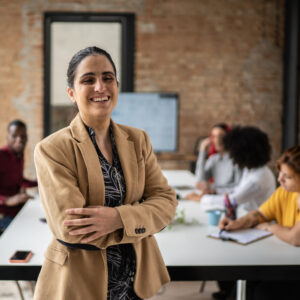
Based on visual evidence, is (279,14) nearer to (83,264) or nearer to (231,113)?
(231,113)

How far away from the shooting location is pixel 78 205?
1.21 m

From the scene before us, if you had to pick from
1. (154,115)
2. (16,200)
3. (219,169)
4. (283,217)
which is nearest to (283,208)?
(283,217)

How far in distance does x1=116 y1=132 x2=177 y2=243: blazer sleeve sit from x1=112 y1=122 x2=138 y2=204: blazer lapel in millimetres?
55

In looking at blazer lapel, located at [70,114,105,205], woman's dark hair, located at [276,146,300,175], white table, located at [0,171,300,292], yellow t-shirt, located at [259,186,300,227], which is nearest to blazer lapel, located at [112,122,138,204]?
blazer lapel, located at [70,114,105,205]

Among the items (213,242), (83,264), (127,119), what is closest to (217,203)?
(213,242)

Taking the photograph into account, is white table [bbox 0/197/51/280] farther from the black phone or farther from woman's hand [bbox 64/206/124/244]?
woman's hand [bbox 64/206/124/244]

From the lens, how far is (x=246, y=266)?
→ 1648 millimetres

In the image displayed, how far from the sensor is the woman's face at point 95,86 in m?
1.26

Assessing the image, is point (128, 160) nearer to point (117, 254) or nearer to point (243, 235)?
point (117, 254)

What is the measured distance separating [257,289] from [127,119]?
4289 mm

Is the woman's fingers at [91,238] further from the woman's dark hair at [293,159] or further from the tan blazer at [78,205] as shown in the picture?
the woman's dark hair at [293,159]

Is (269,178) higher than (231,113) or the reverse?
the reverse

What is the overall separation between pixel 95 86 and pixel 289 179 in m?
1.24

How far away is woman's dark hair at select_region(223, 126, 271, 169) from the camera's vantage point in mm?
2932
